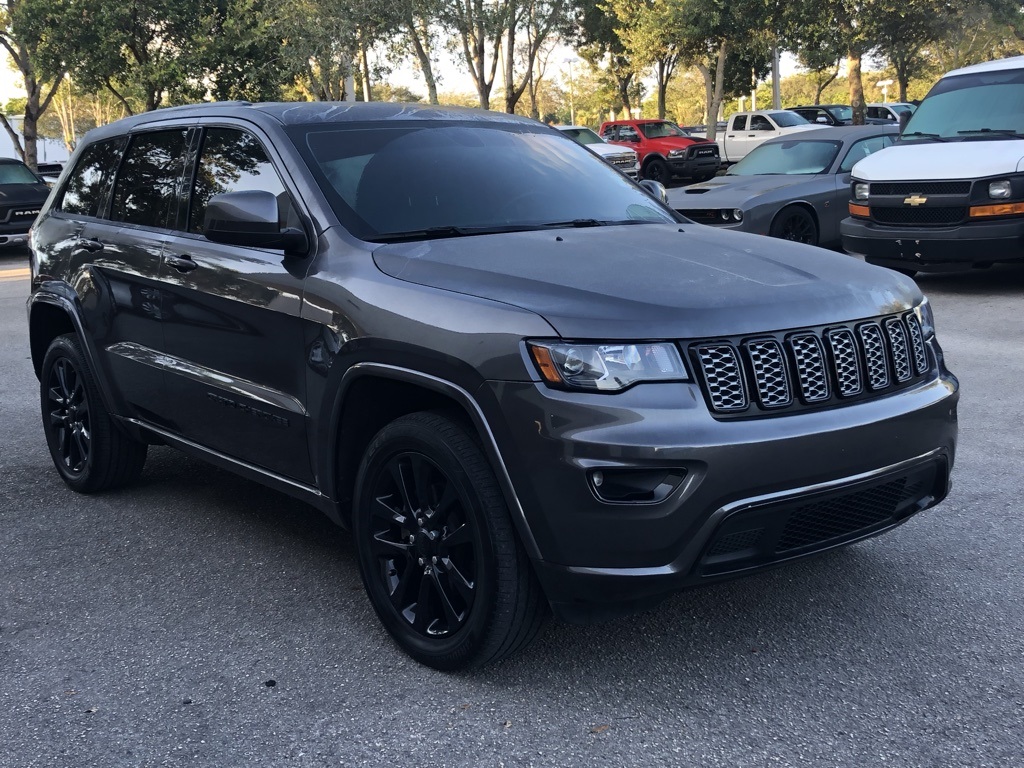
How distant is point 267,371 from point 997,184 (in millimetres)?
7916

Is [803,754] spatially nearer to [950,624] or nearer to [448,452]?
[950,624]

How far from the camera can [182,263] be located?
14.3 feet

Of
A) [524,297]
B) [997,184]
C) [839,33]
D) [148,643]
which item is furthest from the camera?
[839,33]

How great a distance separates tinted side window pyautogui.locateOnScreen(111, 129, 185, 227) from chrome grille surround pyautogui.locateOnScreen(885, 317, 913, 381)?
284 cm

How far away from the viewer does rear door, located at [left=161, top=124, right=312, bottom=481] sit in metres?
3.84

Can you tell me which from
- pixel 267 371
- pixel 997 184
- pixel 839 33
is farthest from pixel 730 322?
pixel 839 33

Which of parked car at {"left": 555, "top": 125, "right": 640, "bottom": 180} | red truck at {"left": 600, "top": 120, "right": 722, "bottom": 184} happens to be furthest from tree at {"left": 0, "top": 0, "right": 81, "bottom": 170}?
red truck at {"left": 600, "top": 120, "right": 722, "bottom": 184}

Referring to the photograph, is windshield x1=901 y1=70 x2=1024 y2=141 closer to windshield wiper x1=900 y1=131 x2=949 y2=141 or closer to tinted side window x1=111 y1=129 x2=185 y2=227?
windshield wiper x1=900 y1=131 x2=949 y2=141

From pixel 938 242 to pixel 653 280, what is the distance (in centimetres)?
767

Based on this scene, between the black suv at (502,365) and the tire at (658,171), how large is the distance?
25.8 metres

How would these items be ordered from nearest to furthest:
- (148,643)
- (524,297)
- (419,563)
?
(524,297)
(419,563)
(148,643)

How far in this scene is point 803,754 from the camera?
2.90 m

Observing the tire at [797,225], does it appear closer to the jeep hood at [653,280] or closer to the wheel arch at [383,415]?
the jeep hood at [653,280]

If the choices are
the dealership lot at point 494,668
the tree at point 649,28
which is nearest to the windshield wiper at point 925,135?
the dealership lot at point 494,668
